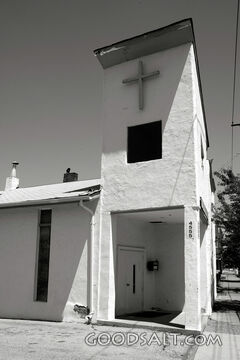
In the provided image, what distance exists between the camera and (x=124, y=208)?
11.8 m

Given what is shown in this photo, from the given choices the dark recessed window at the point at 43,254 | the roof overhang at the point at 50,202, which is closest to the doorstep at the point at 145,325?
the dark recessed window at the point at 43,254

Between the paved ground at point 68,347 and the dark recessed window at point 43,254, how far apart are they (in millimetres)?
1891

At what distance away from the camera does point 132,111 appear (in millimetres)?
12305

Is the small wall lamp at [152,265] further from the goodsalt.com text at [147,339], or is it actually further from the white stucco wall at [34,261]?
the goodsalt.com text at [147,339]

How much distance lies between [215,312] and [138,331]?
220 inches

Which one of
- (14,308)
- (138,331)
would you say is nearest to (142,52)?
(138,331)

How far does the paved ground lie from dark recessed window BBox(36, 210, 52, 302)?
1891 mm

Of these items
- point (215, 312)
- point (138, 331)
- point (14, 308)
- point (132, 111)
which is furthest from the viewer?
point (215, 312)

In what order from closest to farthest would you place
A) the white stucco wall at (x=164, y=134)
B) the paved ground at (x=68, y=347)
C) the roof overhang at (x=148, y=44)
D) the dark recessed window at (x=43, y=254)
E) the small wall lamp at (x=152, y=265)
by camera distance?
1. the paved ground at (x=68, y=347)
2. the white stucco wall at (x=164, y=134)
3. the roof overhang at (x=148, y=44)
4. the dark recessed window at (x=43, y=254)
5. the small wall lamp at (x=152, y=265)

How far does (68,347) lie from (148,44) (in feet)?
29.0

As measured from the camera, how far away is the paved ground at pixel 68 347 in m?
7.75

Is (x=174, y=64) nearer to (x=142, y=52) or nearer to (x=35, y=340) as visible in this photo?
(x=142, y=52)

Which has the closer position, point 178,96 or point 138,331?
point 138,331

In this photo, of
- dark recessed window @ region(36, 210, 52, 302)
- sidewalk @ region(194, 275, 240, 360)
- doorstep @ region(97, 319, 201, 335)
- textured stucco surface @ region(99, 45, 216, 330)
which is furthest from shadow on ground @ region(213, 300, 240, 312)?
dark recessed window @ region(36, 210, 52, 302)
